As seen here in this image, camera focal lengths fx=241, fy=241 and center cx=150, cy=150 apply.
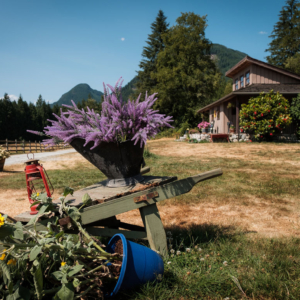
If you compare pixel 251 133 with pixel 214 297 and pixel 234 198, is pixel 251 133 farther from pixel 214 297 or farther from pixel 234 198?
pixel 214 297

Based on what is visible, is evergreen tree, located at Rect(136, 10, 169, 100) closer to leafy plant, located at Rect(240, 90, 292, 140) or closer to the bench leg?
leafy plant, located at Rect(240, 90, 292, 140)

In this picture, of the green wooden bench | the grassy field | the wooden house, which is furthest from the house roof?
the green wooden bench

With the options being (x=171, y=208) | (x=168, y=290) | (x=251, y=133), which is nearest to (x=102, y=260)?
(x=168, y=290)

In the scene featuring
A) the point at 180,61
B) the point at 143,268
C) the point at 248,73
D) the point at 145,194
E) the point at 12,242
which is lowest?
the point at 143,268

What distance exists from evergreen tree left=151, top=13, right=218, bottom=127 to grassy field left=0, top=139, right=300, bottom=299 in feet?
86.6

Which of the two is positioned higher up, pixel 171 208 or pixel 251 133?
pixel 251 133

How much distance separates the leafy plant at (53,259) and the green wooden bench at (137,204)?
4.4 inches

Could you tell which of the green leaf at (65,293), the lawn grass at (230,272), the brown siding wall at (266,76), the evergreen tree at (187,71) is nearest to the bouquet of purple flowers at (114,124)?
the green leaf at (65,293)

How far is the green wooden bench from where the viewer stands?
1.86m

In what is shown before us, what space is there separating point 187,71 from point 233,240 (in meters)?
31.5

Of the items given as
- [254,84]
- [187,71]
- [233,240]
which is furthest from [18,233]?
[187,71]

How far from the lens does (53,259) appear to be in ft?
4.86

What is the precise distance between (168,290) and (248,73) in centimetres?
1953

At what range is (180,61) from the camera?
3244 centimetres
